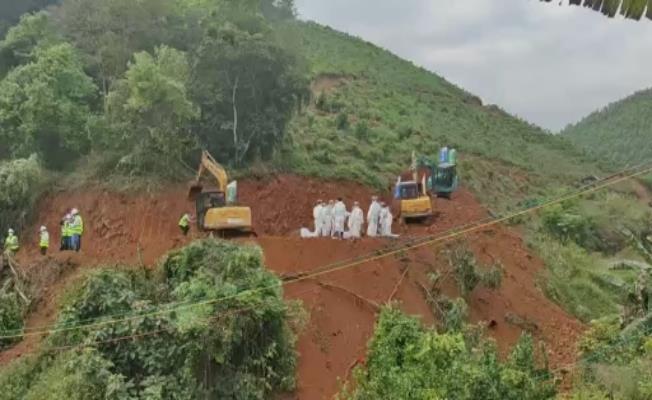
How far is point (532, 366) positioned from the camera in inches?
564

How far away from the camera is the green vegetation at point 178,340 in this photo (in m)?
17.9

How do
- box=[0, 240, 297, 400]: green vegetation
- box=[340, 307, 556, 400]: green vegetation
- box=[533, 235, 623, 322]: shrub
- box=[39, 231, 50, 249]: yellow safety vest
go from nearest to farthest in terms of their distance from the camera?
box=[340, 307, 556, 400]: green vegetation
box=[0, 240, 297, 400]: green vegetation
box=[39, 231, 50, 249]: yellow safety vest
box=[533, 235, 623, 322]: shrub

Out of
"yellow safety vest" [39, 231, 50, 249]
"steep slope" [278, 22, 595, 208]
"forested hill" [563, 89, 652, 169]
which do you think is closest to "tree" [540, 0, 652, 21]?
"yellow safety vest" [39, 231, 50, 249]

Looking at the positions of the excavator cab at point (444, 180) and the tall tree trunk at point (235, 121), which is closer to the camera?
the tall tree trunk at point (235, 121)

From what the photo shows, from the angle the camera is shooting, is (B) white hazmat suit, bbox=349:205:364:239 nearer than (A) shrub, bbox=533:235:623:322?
Yes

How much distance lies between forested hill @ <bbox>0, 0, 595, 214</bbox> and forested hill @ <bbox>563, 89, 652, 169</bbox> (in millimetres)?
26203

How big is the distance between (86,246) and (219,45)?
7.46m

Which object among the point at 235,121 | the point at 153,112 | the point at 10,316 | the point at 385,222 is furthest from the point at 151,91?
the point at 385,222

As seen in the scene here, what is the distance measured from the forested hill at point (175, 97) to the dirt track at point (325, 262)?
1236mm

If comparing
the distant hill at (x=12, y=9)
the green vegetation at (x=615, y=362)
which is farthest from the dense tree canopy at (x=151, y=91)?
the green vegetation at (x=615, y=362)

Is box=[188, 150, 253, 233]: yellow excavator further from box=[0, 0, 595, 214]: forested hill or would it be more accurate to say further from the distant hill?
the distant hill

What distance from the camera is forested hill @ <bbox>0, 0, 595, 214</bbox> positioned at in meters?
28.9

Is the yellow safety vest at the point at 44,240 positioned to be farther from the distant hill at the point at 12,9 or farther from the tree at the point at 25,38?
the distant hill at the point at 12,9

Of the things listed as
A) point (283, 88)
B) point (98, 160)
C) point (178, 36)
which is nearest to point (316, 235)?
point (283, 88)
